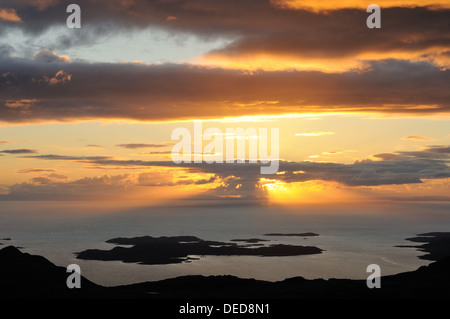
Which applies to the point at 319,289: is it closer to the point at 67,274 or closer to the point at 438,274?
the point at 438,274

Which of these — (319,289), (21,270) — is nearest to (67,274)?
(21,270)

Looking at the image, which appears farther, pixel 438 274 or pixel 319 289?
pixel 438 274
